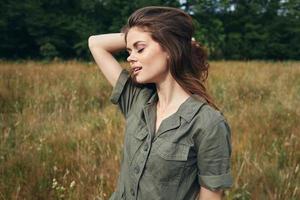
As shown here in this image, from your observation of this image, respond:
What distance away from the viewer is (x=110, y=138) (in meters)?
3.69

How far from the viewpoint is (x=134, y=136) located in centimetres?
168

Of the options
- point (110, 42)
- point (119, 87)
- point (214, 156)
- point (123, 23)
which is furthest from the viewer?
point (123, 23)

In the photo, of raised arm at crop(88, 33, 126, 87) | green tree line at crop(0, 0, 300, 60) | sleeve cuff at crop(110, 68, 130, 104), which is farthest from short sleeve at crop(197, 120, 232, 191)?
green tree line at crop(0, 0, 300, 60)

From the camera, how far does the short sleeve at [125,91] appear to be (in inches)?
72.7

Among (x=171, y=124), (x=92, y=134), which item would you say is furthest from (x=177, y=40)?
(x=92, y=134)

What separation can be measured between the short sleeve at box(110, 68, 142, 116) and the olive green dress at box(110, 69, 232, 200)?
0.65ft

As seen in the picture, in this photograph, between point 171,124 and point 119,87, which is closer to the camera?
point 171,124

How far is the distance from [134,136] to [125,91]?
26 cm

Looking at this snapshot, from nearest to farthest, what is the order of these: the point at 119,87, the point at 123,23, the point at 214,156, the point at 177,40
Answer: the point at 214,156 → the point at 177,40 → the point at 119,87 → the point at 123,23

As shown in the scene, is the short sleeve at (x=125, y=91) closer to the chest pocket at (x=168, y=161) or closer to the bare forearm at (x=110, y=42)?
the bare forearm at (x=110, y=42)

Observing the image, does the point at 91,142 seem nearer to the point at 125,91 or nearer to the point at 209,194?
the point at 125,91

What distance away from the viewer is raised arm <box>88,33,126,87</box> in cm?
193

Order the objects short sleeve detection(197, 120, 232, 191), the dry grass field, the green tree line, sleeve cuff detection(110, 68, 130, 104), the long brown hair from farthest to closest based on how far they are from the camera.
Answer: the green tree line
the dry grass field
sleeve cuff detection(110, 68, 130, 104)
the long brown hair
short sleeve detection(197, 120, 232, 191)

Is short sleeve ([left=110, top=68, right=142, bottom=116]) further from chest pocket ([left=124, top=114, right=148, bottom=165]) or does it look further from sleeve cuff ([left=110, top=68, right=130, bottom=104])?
chest pocket ([left=124, top=114, right=148, bottom=165])
